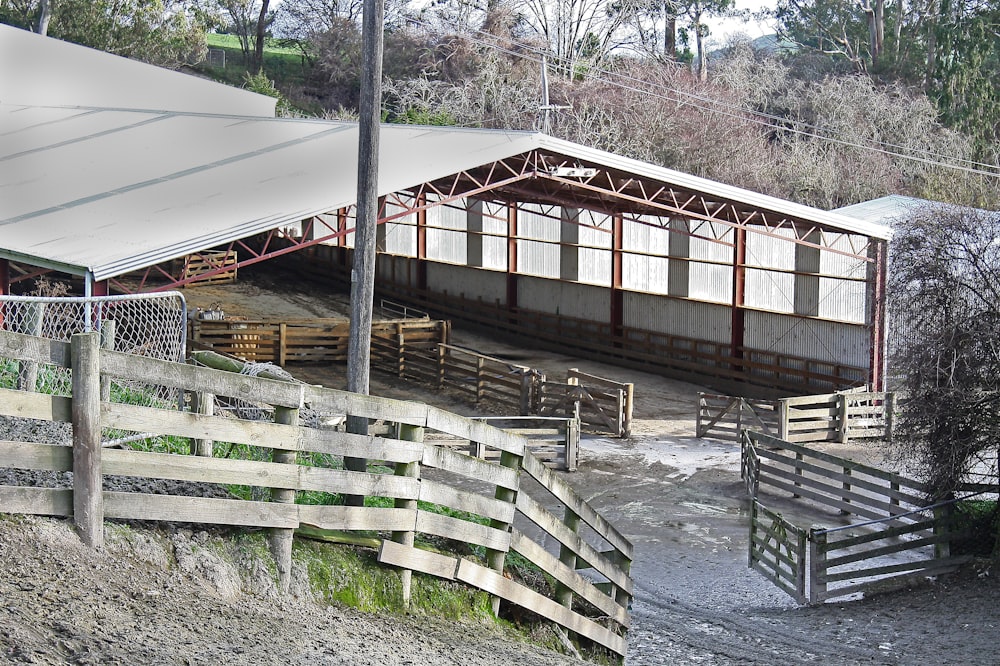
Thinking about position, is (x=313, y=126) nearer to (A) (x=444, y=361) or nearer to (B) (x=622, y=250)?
(A) (x=444, y=361)

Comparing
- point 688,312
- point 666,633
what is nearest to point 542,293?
point 688,312

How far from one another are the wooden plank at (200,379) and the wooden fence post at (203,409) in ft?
0.36

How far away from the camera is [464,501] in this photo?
656 centimetres

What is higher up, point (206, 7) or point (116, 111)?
point (206, 7)

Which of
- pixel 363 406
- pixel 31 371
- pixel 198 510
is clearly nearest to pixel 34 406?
pixel 198 510

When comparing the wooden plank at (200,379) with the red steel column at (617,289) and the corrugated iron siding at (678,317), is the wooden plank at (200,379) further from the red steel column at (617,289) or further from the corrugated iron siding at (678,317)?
the red steel column at (617,289)

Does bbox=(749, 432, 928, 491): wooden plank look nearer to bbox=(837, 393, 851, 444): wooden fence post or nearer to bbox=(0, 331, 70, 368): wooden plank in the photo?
bbox=(837, 393, 851, 444): wooden fence post

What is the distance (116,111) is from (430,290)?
555 inches

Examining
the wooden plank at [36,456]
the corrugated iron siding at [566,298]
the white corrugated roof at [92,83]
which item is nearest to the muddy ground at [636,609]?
the wooden plank at [36,456]

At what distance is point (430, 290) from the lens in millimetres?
40031

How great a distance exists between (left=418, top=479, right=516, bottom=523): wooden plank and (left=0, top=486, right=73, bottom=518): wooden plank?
1.96 metres

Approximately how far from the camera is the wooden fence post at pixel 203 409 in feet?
18.7

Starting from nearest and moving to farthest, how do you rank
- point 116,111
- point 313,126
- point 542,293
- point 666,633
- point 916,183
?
point 666,633 → point 313,126 → point 116,111 → point 542,293 → point 916,183

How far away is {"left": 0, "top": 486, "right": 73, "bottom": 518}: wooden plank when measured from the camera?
4.89 meters
